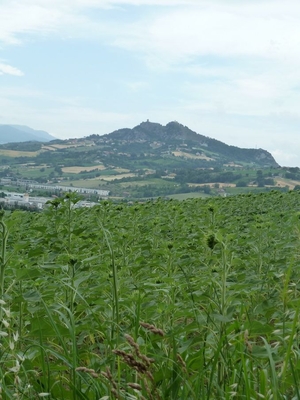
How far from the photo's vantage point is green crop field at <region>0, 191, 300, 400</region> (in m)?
2.48

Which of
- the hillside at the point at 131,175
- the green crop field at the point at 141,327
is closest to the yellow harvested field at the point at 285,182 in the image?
the hillside at the point at 131,175

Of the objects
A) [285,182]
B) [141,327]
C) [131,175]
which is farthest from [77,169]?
[141,327]

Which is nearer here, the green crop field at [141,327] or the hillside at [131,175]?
the green crop field at [141,327]

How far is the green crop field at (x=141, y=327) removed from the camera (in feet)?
8.13

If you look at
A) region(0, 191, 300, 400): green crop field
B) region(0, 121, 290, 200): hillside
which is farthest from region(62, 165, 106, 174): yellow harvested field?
region(0, 191, 300, 400): green crop field

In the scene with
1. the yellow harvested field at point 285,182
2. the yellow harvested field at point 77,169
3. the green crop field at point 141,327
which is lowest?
the yellow harvested field at point 77,169

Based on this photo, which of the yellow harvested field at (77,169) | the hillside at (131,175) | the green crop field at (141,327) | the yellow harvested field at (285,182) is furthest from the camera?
the yellow harvested field at (77,169)

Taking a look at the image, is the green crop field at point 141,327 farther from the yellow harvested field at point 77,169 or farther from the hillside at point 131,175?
the yellow harvested field at point 77,169

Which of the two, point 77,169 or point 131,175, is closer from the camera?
point 131,175

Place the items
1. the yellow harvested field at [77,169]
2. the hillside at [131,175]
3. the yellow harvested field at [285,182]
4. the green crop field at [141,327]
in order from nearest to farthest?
the green crop field at [141,327] → the yellow harvested field at [285,182] → the hillside at [131,175] → the yellow harvested field at [77,169]

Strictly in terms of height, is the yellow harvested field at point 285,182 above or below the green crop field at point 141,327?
below

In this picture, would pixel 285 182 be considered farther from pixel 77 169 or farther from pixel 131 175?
pixel 77 169

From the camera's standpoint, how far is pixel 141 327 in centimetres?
378

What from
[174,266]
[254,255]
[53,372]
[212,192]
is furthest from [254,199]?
[212,192]
